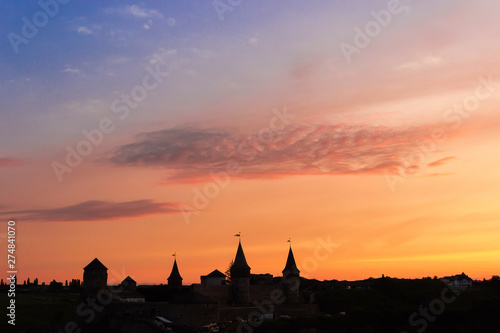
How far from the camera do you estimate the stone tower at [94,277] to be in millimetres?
81188

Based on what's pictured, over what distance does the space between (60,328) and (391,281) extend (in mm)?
72579

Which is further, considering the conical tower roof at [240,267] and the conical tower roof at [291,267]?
the conical tower roof at [291,267]

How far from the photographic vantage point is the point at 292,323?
7644 cm

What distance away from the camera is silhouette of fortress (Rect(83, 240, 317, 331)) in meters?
72.2

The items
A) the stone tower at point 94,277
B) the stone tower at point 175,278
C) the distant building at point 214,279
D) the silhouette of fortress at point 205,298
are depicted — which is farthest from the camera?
the stone tower at point 175,278

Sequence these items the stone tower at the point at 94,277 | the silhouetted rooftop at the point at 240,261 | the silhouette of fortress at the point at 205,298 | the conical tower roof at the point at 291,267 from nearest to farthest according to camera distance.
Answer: the silhouette of fortress at the point at 205,298
the stone tower at the point at 94,277
the silhouetted rooftop at the point at 240,261
the conical tower roof at the point at 291,267

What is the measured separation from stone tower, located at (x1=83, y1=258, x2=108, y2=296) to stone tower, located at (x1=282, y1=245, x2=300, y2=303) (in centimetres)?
2913

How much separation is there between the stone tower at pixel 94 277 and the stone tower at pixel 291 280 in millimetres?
29126

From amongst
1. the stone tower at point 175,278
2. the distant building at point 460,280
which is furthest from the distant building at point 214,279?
the distant building at point 460,280

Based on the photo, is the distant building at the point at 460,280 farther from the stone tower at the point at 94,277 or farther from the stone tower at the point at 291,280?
the stone tower at the point at 94,277

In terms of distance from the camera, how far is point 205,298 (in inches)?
2896

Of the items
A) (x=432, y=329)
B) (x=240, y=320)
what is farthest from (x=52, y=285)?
(x=432, y=329)

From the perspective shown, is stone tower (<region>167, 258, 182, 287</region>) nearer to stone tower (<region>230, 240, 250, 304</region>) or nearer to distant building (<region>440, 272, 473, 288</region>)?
stone tower (<region>230, 240, 250, 304</region>)

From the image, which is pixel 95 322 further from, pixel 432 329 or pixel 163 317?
pixel 432 329
